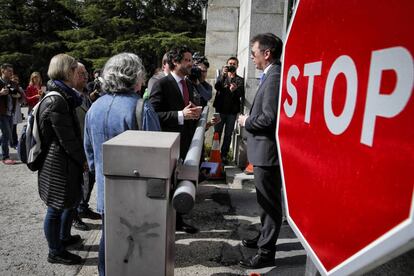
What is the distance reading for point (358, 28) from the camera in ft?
2.21

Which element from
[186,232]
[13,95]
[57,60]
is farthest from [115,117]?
[13,95]

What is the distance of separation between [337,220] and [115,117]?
6.52 ft

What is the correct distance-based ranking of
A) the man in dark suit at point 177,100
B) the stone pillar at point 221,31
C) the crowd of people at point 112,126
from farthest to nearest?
1. the stone pillar at point 221,31
2. the man in dark suit at point 177,100
3. the crowd of people at point 112,126

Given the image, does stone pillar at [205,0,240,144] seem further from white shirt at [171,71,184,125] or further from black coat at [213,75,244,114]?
white shirt at [171,71,184,125]

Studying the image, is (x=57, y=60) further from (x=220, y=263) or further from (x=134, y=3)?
(x=134, y=3)

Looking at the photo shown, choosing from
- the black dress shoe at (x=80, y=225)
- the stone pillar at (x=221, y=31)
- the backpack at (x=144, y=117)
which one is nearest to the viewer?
the backpack at (x=144, y=117)

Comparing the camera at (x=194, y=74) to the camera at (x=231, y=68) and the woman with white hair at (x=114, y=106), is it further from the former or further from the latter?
the woman with white hair at (x=114, y=106)

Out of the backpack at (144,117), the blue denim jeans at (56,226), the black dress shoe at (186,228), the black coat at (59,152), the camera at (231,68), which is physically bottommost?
the black dress shoe at (186,228)

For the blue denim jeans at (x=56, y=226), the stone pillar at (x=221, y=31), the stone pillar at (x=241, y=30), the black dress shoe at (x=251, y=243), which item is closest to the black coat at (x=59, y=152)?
the blue denim jeans at (x=56, y=226)

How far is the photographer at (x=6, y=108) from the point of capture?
720cm

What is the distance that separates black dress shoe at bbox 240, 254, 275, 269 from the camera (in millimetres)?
3245

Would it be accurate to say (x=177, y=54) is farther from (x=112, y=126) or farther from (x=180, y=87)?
(x=112, y=126)

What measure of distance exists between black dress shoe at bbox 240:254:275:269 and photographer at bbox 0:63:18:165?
583cm

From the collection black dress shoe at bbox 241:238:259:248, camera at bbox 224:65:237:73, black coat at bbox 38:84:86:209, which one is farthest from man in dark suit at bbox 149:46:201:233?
camera at bbox 224:65:237:73
